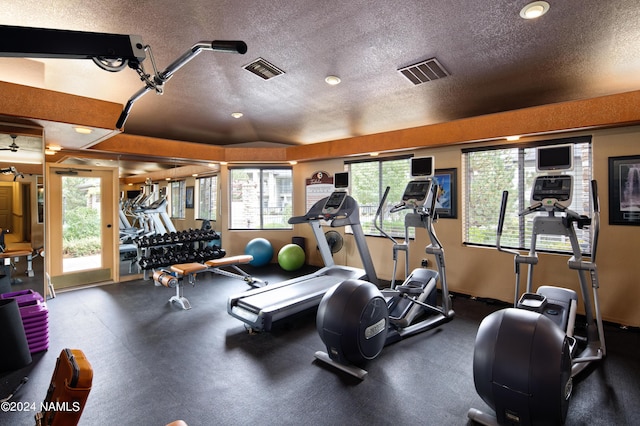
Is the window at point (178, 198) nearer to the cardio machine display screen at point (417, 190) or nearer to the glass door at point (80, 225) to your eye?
the glass door at point (80, 225)

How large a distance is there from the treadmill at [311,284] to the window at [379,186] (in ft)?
4.13

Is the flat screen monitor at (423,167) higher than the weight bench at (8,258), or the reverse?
the flat screen monitor at (423,167)

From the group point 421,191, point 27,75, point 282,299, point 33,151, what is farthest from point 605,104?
point 33,151

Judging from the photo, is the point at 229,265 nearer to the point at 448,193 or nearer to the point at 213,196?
the point at 213,196

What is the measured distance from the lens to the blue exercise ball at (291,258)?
6.18 m

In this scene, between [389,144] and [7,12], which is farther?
[389,144]

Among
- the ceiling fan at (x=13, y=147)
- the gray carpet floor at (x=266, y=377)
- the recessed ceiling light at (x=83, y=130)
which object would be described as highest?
the recessed ceiling light at (x=83, y=130)

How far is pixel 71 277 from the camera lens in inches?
205

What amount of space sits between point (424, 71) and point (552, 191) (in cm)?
173

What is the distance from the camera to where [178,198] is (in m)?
6.20

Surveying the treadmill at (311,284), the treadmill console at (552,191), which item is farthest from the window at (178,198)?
the treadmill console at (552,191)

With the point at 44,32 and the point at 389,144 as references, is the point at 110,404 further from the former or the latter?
the point at 389,144

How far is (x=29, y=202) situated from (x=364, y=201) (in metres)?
4.96

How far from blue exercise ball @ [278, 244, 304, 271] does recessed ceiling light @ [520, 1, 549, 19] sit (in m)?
4.90
